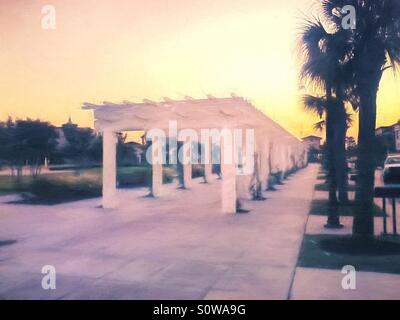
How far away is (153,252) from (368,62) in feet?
18.9

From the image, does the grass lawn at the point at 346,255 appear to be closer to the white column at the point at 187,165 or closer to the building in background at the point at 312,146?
the white column at the point at 187,165

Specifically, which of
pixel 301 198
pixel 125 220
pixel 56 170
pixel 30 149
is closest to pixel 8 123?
pixel 30 149

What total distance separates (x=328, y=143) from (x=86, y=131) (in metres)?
26.5

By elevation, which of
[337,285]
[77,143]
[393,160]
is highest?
[77,143]

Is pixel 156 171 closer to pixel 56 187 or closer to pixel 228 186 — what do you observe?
pixel 228 186

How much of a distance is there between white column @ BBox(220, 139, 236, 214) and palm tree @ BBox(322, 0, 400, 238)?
19.0ft

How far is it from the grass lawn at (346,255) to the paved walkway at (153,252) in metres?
0.32

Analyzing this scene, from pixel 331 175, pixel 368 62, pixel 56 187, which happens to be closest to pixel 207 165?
pixel 56 187

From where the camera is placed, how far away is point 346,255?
23.4 ft

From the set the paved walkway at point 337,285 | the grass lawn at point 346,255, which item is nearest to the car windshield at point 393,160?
the grass lawn at point 346,255

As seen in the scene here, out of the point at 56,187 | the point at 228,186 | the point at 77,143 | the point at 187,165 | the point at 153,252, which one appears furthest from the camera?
the point at 77,143

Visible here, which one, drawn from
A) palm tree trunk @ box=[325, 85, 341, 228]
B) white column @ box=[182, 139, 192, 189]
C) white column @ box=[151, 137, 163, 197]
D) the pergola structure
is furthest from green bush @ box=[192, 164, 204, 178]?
palm tree trunk @ box=[325, 85, 341, 228]

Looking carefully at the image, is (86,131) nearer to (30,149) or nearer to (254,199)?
(30,149)

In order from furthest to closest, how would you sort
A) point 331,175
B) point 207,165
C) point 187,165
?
1. point 207,165
2. point 187,165
3. point 331,175
